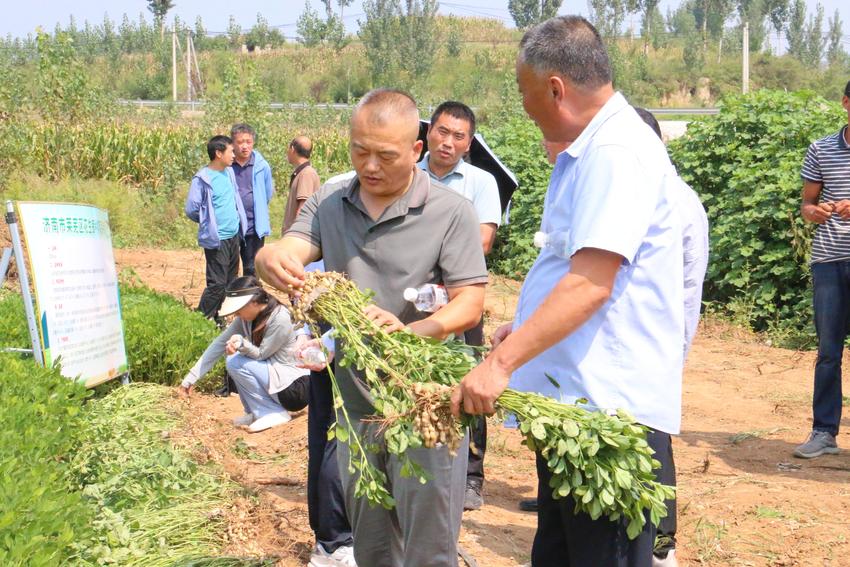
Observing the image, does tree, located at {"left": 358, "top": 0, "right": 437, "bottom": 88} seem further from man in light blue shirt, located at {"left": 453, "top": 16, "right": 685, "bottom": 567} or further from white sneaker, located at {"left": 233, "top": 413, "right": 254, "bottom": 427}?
man in light blue shirt, located at {"left": 453, "top": 16, "right": 685, "bottom": 567}

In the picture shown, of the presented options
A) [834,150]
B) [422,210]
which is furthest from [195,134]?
[422,210]

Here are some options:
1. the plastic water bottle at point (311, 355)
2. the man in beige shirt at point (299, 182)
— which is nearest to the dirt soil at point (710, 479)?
the plastic water bottle at point (311, 355)

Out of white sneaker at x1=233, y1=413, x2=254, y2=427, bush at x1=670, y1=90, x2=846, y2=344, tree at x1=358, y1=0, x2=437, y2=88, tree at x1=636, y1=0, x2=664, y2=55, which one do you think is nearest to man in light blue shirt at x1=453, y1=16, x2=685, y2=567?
white sneaker at x1=233, y1=413, x2=254, y2=427

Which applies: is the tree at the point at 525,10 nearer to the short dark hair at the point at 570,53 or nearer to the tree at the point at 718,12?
the tree at the point at 718,12

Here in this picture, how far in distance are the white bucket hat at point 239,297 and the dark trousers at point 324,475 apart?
2.75m

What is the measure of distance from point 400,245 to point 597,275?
1050mm

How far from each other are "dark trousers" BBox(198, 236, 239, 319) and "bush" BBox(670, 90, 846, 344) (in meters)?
5.01

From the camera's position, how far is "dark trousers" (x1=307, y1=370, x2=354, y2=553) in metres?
4.07

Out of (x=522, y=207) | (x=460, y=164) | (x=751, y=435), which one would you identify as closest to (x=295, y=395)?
(x=460, y=164)

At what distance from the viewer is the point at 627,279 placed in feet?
8.82

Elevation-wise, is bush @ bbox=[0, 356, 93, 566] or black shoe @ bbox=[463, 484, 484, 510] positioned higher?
bush @ bbox=[0, 356, 93, 566]

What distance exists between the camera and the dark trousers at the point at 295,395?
7375 mm

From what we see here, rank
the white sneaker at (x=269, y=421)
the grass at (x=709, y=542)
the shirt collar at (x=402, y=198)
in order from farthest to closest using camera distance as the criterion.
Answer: the white sneaker at (x=269, y=421) → the grass at (x=709, y=542) → the shirt collar at (x=402, y=198)

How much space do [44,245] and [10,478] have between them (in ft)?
10.3
